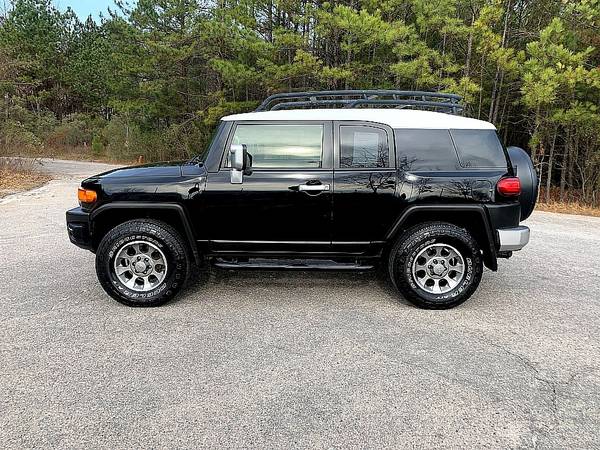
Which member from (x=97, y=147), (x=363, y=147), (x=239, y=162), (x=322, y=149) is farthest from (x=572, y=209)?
(x=97, y=147)

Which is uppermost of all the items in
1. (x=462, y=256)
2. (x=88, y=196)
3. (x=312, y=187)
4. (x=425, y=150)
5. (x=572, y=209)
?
(x=425, y=150)

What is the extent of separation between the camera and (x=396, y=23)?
14.0 meters

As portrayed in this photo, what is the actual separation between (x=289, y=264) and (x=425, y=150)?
1.63 metres

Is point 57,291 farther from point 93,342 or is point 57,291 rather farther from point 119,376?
point 119,376

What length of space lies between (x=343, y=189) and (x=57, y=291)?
117 inches

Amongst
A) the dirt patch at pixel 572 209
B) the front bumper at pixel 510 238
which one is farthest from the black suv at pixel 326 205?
the dirt patch at pixel 572 209

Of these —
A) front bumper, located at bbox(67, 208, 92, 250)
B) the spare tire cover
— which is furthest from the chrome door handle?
front bumper, located at bbox(67, 208, 92, 250)

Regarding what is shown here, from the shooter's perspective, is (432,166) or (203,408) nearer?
(203,408)

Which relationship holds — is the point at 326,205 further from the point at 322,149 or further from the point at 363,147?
the point at 363,147

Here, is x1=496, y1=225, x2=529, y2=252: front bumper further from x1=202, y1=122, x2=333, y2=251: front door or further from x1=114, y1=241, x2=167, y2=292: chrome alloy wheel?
x1=114, y1=241, x2=167, y2=292: chrome alloy wheel

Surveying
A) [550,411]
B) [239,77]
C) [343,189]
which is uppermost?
[239,77]

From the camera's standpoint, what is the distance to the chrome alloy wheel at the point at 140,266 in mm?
4074

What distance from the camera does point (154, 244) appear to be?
4020 millimetres

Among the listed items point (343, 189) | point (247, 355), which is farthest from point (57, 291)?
point (343, 189)
